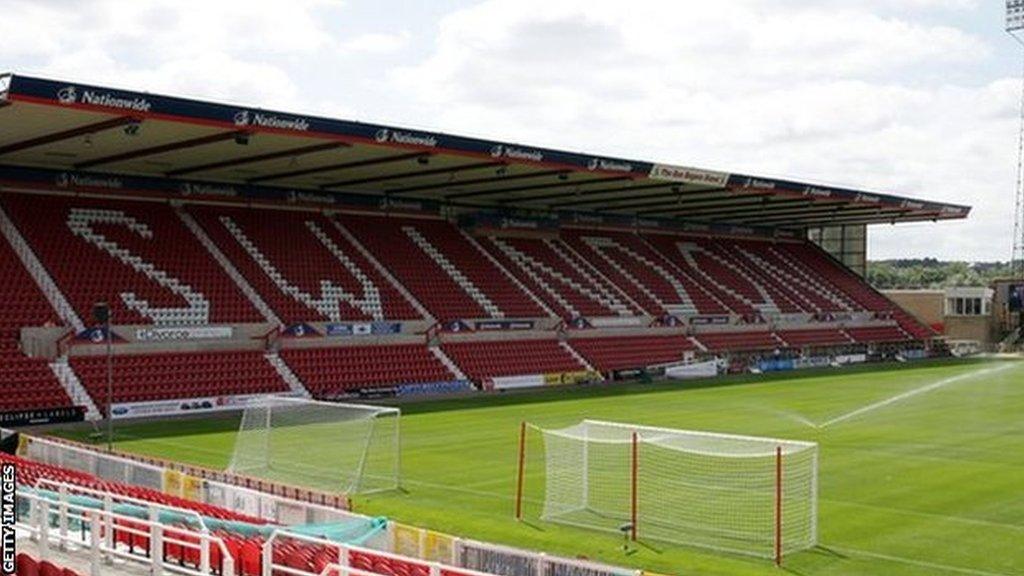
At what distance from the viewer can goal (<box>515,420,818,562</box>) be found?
58.2ft

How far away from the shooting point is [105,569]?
470 inches

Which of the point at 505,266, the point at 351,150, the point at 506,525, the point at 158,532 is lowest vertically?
the point at 506,525

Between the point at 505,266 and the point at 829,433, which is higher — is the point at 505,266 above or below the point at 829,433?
above

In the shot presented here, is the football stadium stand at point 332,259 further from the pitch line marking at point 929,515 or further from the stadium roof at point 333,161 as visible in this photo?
the pitch line marking at point 929,515

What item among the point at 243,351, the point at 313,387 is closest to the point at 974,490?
the point at 313,387

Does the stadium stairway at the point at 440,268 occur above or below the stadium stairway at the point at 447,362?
above

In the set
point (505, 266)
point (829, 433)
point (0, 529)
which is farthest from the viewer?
point (505, 266)

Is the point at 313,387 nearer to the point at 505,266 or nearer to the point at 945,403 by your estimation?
the point at 505,266

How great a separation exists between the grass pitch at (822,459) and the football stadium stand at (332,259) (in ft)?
13.4

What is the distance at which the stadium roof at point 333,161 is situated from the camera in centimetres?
2945

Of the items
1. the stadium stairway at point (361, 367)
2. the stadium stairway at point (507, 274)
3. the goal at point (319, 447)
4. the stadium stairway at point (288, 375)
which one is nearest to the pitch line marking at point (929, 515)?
the goal at point (319, 447)

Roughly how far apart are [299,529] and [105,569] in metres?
2.68

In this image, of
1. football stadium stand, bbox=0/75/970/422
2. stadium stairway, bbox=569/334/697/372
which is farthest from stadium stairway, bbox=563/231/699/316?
stadium stairway, bbox=569/334/697/372

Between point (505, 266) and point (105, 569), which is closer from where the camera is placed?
point (105, 569)
